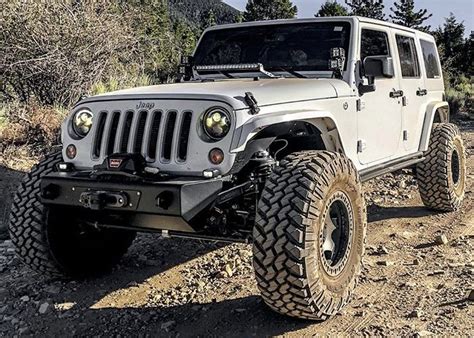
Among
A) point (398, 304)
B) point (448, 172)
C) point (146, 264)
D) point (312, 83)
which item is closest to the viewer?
point (398, 304)

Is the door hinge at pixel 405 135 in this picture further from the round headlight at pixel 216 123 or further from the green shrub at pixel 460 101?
the green shrub at pixel 460 101

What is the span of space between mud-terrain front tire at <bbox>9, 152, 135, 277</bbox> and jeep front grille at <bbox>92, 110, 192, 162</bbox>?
58 cm

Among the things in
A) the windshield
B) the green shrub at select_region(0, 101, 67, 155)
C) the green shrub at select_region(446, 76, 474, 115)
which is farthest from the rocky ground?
the green shrub at select_region(446, 76, 474, 115)


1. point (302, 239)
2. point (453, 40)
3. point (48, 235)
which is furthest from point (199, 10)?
point (302, 239)

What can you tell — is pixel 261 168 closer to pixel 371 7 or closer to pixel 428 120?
pixel 428 120

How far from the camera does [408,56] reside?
589 centimetres

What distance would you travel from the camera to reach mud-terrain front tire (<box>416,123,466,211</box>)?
5852mm

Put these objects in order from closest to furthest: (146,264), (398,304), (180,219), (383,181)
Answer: (180,219) < (398,304) < (146,264) < (383,181)

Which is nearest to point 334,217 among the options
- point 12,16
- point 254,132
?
point 254,132

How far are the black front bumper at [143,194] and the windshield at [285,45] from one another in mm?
1924

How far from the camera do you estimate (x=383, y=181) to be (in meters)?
7.62

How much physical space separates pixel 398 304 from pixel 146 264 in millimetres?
2065

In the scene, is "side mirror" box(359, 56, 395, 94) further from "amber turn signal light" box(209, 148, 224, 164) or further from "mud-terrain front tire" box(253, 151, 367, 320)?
"amber turn signal light" box(209, 148, 224, 164)

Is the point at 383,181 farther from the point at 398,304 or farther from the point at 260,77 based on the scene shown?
the point at 398,304
